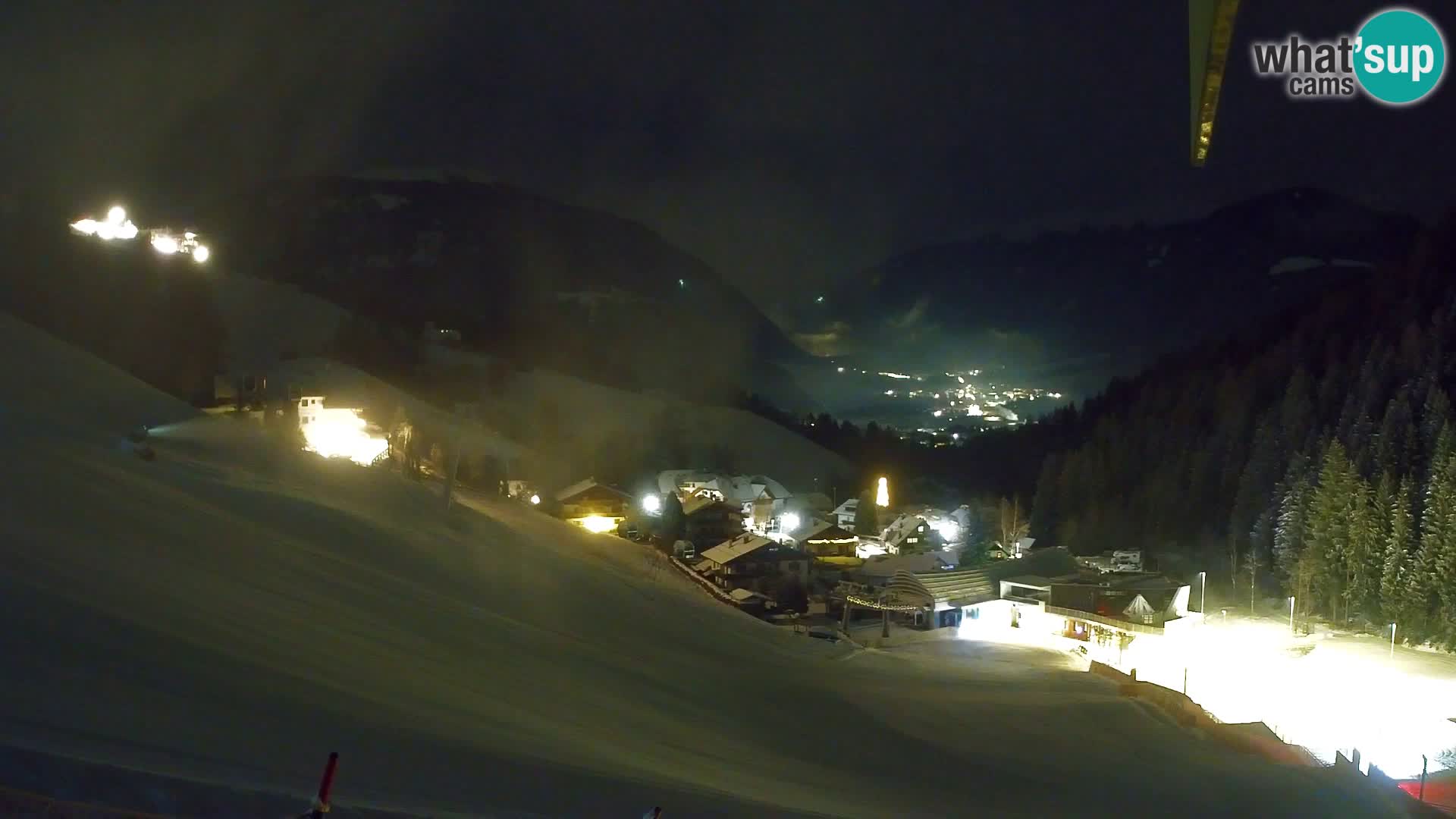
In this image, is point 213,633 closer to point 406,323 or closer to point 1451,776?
point 1451,776

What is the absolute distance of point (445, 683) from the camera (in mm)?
7230

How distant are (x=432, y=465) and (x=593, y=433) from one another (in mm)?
26036

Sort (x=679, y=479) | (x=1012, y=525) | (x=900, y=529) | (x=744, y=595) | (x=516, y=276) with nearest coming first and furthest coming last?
(x=744, y=595) < (x=900, y=529) < (x=1012, y=525) < (x=679, y=479) < (x=516, y=276)

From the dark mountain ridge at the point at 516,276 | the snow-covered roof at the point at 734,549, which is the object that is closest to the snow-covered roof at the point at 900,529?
the snow-covered roof at the point at 734,549

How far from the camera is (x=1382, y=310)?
143 feet

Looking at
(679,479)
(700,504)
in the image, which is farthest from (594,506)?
(679,479)

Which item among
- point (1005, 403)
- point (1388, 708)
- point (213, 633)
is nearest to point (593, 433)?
point (1388, 708)

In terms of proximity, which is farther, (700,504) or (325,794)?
(700,504)

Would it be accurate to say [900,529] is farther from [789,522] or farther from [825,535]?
[789,522]

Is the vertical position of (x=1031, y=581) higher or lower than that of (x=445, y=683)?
higher

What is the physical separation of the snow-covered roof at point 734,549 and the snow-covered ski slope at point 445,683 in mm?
12187

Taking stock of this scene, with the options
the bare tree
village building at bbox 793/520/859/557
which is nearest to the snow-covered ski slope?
village building at bbox 793/520/859/557

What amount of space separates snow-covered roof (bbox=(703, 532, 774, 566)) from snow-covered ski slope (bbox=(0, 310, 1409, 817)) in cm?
1219

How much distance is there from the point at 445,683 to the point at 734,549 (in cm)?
2381
